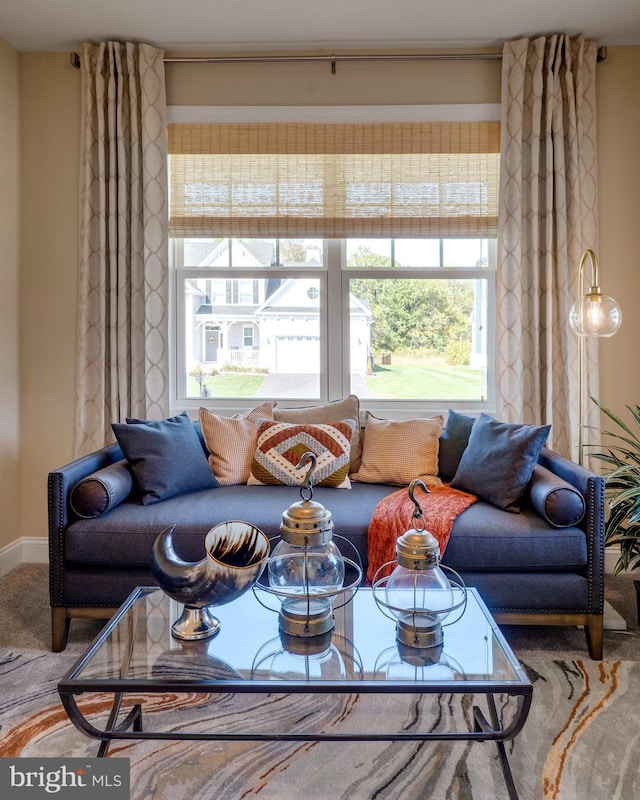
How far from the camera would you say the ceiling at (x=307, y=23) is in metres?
A: 3.03

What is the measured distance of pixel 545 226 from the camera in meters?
3.35

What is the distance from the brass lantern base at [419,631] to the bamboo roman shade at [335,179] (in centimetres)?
239

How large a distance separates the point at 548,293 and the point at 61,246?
272 cm

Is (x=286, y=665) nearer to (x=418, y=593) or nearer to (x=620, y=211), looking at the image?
(x=418, y=593)

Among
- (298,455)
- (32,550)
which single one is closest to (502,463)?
(298,455)

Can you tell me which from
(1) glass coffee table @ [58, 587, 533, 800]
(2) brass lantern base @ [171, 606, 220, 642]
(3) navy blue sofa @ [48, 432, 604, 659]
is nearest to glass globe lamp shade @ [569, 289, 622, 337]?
(3) navy blue sofa @ [48, 432, 604, 659]

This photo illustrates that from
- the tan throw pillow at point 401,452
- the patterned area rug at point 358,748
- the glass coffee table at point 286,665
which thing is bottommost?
the patterned area rug at point 358,748

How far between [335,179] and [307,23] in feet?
2.55

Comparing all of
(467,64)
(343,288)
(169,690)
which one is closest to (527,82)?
(467,64)

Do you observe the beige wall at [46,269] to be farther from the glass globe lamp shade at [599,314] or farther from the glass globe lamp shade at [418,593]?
the glass globe lamp shade at [599,314]

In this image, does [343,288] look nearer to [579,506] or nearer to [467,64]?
[467,64]

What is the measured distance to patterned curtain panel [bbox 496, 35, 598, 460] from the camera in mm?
3305

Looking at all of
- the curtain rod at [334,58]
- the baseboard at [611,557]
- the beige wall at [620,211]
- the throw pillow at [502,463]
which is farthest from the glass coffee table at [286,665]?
the curtain rod at [334,58]

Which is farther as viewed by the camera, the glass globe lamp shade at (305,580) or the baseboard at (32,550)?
the baseboard at (32,550)
